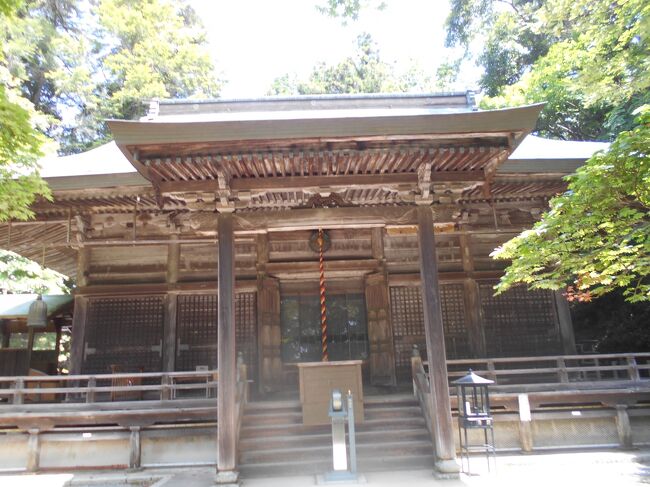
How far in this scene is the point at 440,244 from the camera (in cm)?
1121

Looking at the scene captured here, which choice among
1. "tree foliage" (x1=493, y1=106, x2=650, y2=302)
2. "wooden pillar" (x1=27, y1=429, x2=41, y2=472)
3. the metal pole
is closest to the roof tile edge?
"tree foliage" (x1=493, y1=106, x2=650, y2=302)

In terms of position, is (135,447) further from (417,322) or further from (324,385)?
(417,322)

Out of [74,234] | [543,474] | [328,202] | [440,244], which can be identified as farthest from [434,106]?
[74,234]

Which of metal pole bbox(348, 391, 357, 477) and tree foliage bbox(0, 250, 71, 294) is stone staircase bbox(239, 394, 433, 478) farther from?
tree foliage bbox(0, 250, 71, 294)

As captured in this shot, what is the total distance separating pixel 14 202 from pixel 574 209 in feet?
24.0

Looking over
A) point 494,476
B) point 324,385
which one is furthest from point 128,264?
point 494,476

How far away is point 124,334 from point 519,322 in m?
9.11

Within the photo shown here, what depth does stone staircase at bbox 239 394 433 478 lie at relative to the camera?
24.7 feet

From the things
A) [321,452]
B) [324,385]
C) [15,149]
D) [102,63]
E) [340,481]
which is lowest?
[340,481]

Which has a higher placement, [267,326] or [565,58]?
Result: [565,58]

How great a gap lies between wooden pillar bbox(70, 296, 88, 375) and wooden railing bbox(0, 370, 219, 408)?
40 centimetres

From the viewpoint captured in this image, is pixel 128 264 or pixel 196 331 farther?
pixel 128 264

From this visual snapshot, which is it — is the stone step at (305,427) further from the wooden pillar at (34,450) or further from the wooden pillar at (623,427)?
the wooden pillar at (34,450)

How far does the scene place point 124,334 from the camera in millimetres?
10711
